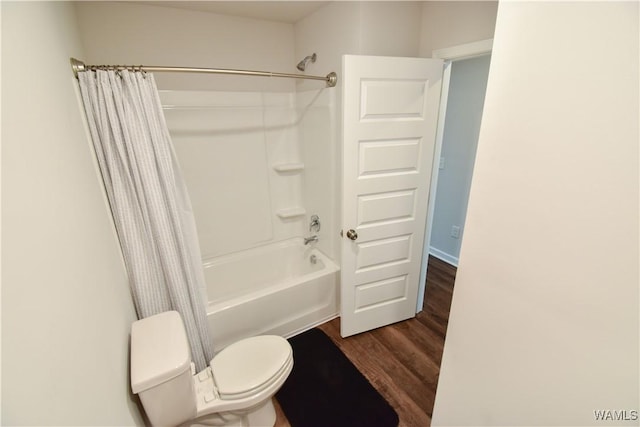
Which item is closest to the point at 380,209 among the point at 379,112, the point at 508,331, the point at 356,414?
the point at 379,112

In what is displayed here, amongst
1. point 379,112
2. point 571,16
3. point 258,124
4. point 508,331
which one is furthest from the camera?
point 258,124

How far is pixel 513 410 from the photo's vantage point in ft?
2.77

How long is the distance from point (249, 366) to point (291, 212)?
145 cm

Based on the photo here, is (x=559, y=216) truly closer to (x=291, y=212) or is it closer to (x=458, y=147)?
(x=291, y=212)

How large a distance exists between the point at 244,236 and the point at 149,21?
170cm

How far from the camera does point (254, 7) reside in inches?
70.4

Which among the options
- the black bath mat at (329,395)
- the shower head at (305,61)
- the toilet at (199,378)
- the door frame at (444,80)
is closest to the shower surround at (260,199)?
the shower head at (305,61)

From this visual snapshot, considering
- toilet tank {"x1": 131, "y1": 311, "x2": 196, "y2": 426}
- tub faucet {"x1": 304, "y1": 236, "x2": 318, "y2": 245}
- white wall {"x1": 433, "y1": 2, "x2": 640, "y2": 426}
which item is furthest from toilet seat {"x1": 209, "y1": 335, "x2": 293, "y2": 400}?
tub faucet {"x1": 304, "y1": 236, "x2": 318, "y2": 245}

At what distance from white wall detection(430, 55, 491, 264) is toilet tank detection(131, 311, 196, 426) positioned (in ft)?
7.42

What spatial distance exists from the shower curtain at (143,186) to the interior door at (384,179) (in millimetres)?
966

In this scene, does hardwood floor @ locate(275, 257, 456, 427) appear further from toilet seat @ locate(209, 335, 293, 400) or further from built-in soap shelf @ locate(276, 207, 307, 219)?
built-in soap shelf @ locate(276, 207, 307, 219)

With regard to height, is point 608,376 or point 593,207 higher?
point 593,207

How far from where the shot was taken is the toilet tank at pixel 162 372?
977mm

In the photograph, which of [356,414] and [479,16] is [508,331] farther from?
[479,16]
